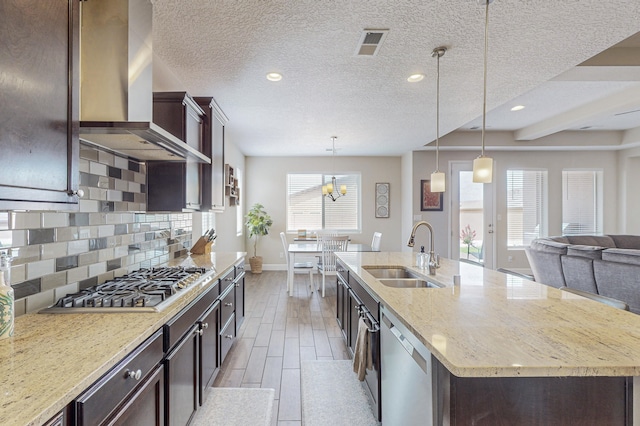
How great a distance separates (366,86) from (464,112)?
1567 mm

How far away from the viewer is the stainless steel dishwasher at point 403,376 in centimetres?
113

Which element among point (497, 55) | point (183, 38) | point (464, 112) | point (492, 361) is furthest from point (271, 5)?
point (464, 112)

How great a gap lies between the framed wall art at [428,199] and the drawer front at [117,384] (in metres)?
Answer: 5.67

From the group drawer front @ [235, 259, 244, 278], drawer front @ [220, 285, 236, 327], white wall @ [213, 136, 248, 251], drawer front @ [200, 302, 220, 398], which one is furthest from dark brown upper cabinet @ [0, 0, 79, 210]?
white wall @ [213, 136, 248, 251]

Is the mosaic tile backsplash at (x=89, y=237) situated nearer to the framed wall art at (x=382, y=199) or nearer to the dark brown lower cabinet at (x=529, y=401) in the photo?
the dark brown lower cabinet at (x=529, y=401)

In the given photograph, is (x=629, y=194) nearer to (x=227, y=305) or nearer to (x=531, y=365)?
(x=531, y=365)

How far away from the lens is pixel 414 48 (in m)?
2.24

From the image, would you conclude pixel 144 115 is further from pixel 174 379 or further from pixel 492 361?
pixel 492 361

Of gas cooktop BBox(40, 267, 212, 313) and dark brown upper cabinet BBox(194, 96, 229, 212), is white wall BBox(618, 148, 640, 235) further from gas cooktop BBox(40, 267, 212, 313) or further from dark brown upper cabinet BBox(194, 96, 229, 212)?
gas cooktop BBox(40, 267, 212, 313)

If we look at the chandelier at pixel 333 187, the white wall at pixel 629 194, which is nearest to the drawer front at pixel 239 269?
the chandelier at pixel 333 187

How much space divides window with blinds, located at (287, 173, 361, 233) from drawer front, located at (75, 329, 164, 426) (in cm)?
566

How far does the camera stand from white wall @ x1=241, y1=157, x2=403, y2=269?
6.86m

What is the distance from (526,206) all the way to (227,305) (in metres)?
6.36

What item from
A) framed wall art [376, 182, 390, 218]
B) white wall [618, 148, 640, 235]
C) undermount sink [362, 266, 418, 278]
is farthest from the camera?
framed wall art [376, 182, 390, 218]
